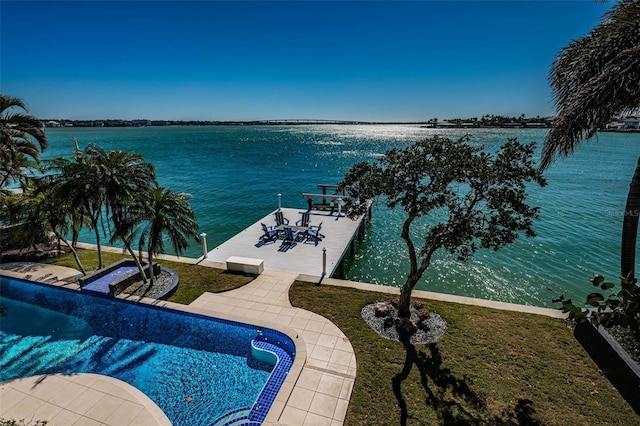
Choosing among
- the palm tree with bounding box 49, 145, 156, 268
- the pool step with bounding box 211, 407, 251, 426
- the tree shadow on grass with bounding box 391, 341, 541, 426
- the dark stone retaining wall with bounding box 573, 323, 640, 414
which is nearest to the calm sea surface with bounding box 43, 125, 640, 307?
the dark stone retaining wall with bounding box 573, 323, 640, 414

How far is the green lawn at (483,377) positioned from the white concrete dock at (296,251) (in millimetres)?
4321

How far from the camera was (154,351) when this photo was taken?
368 inches

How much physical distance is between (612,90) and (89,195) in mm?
13742

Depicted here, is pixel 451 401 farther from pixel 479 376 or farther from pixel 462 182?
pixel 462 182

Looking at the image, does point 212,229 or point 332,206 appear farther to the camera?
point 212,229

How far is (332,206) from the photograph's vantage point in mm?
22766

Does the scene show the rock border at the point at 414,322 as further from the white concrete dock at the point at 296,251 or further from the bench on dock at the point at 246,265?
the bench on dock at the point at 246,265

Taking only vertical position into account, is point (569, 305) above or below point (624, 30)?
below

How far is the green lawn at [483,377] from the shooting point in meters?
6.82

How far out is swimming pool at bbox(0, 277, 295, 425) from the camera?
7738 millimetres

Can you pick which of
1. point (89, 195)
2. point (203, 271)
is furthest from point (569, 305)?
point (203, 271)

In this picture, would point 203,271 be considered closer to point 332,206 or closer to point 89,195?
point 89,195

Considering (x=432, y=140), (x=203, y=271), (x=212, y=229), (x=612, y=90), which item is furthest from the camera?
(x=212, y=229)

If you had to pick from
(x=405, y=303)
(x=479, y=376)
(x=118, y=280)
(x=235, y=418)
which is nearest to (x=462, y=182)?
(x=405, y=303)
